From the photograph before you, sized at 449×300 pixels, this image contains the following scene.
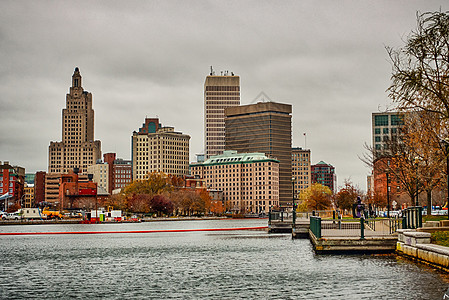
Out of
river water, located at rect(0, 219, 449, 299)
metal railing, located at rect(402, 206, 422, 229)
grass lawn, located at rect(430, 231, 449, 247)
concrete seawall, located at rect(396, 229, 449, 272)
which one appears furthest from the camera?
metal railing, located at rect(402, 206, 422, 229)

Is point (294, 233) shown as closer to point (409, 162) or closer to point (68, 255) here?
point (409, 162)

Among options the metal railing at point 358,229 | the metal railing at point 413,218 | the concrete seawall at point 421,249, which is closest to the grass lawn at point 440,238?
the concrete seawall at point 421,249

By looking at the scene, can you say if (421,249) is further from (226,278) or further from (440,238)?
(226,278)

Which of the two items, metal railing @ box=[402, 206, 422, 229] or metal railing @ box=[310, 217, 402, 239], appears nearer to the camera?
metal railing @ box=[402, 206, 422, 229]

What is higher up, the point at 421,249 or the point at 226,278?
the point at 421,249

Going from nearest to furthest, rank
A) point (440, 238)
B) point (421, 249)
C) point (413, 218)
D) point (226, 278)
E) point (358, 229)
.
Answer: point (226, 278) < point (421, 249) < point (440, 238) < point (413, 218) < point (358, 229)

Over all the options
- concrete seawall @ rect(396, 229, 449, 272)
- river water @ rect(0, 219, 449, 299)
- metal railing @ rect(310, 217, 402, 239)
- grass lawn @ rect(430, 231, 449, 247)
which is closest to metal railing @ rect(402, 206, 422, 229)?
concrete seawall @ rect(396, 229, 449, 272)

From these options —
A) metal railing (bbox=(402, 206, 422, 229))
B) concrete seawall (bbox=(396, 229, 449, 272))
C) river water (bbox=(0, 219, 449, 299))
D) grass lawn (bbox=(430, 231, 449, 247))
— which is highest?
metal railing (bbox=(402, 206, 422, 229))

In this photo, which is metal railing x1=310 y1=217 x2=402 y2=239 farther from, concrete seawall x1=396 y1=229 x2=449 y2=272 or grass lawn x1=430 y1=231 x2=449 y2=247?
grass lawn x1=430 y1=231 x2=449 y2=247

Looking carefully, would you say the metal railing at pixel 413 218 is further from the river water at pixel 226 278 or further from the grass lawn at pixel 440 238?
Result: the river water at pixel 226 278

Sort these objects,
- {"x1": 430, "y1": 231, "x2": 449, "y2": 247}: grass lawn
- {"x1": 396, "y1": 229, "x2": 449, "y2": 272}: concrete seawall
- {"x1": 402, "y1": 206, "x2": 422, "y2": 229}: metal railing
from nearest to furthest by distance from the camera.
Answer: {"x1": 396, "y1": 229, "x2": 449, "y2": 272}: concrete seawall → {"x1": 430, "y1": 231, "x2": 449, "y2": 247}: grass lawn → {"x1": 402, "y1": 206, "x2": 422, "y2": 229}: metal railing

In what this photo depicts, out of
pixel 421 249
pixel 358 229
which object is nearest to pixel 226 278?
pixel 421 249

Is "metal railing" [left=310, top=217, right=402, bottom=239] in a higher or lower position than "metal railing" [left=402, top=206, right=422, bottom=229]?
lower

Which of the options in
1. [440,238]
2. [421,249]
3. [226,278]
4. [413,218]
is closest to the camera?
[226,278]
